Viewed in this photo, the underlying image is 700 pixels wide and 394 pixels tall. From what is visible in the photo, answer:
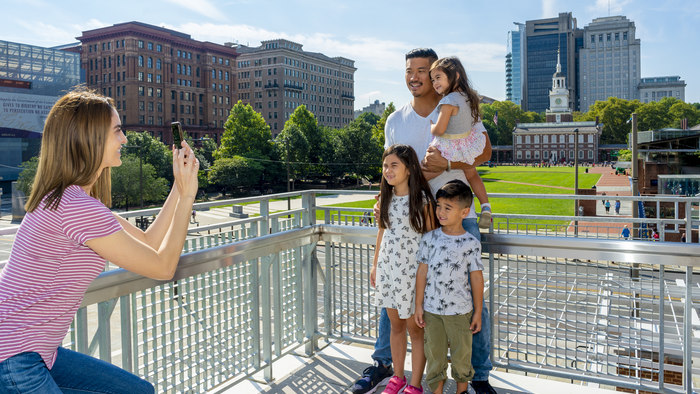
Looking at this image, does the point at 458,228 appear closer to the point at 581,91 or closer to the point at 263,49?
the point at 263,49

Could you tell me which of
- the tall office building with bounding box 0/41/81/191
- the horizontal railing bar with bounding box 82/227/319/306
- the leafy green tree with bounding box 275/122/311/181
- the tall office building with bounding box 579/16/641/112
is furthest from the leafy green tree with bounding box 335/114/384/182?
the tall office building with bounding box 579/16/641/112

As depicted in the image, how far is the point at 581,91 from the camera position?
603 ft

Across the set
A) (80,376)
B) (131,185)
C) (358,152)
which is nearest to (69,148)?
(80,376)

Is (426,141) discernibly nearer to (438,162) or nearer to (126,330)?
(438,162)

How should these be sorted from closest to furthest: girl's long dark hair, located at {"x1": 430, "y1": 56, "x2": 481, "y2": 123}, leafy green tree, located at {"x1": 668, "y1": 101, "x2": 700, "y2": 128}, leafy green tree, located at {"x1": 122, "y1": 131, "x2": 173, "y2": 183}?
girl's long dark hair, located at {"x1": 430, "y1": 56, "x2": 481, "y2": 123}
leafy green tree, located at {"x1": 122, "y1": 131, "x2": 173, "y2": 183}
leafy green tree, located at {"x1": 668, "y1": 101, "x2": 700, "y2": 128}

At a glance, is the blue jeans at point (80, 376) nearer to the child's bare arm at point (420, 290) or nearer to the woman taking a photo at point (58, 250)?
the woman taking a photo at point (58, 250)

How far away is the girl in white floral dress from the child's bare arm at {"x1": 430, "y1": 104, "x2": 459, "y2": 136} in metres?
0.24

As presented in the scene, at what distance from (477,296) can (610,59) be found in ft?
653

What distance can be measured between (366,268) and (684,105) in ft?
426

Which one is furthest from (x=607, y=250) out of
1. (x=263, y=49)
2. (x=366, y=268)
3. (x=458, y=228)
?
(x=263, y=49)

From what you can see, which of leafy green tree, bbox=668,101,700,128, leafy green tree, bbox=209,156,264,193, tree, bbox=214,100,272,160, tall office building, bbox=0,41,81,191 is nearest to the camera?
leafy green tree, bbox=209,156,264,193

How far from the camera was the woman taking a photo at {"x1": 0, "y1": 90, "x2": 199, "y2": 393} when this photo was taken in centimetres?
182

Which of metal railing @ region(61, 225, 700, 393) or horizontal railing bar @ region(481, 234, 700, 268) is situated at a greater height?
horizontal railing bar @ region(481, 234, 700, 268)

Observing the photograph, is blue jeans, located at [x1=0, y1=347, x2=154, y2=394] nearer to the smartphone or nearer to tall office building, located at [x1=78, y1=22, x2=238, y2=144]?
the smartphone
